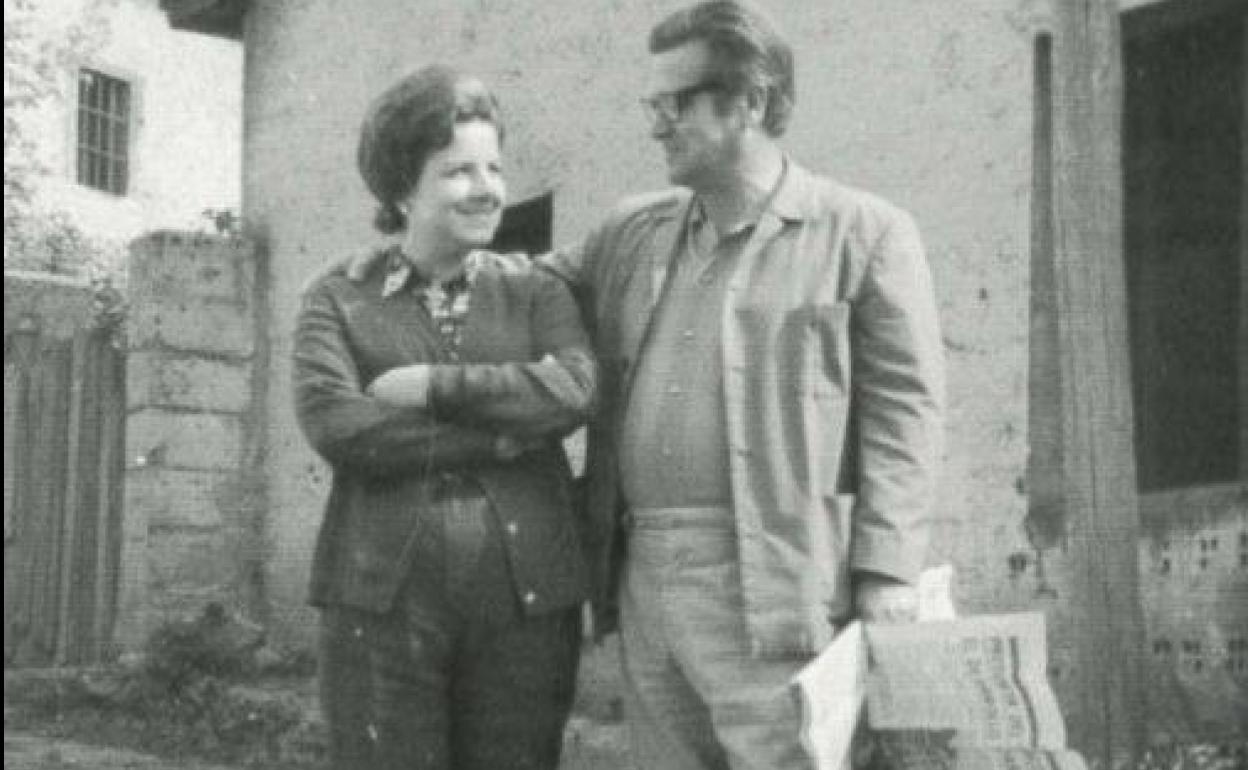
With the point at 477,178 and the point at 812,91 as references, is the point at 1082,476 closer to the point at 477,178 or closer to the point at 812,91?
the point at 812,91

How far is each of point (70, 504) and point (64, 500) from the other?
0.24 ft

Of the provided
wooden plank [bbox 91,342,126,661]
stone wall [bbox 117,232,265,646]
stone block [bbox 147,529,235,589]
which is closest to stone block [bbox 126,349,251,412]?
stone wall [bbox 117,232,265,646]

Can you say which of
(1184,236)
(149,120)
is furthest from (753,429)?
(149,120)

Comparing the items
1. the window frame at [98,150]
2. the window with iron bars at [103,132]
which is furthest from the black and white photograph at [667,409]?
the window with iron bars at [103,132]

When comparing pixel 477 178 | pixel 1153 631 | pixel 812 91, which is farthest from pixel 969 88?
pixel 477 178

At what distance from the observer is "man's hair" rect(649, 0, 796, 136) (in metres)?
3.11

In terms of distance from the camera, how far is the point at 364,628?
307 centimetres

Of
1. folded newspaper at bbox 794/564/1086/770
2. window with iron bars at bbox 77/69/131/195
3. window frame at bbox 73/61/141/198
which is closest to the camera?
folded newspaper at bbox 794/564/1086/770

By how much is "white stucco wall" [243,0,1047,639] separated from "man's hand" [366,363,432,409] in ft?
9.31

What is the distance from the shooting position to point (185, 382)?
9188 mm

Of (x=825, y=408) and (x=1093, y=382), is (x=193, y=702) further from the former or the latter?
(x=825, y=408)

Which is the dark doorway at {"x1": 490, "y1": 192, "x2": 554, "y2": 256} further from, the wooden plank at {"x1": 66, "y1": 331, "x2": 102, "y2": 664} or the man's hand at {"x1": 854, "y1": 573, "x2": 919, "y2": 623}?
the man's hand at {"x1": 854, "y1": 573, "x2": 919, "y2": 623}

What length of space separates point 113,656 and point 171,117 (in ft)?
44.7

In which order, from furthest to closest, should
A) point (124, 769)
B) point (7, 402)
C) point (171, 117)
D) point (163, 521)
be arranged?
1. point (171, 117)
2. point (7, 402)
3. point (163, 521)
4. point (124, 769)
